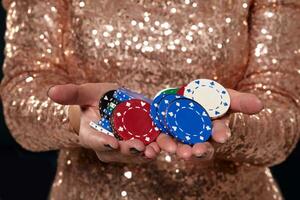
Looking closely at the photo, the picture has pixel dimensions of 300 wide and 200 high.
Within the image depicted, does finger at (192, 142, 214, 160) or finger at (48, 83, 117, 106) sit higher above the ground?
finger at (48, 83, 117, 106)

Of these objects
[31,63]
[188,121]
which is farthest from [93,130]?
[31,63]

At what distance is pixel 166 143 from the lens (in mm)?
975

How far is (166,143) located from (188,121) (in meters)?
0.04

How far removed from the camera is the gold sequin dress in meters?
1.13

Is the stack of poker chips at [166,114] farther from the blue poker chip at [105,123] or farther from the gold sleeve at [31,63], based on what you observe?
Answer: the gold sleeve at [31,63]

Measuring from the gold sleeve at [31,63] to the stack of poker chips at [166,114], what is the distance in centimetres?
17

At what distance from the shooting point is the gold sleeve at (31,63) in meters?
1.15

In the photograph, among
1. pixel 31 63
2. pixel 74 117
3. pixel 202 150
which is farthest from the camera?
pixel 31 63

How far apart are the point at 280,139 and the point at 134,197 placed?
0.21m

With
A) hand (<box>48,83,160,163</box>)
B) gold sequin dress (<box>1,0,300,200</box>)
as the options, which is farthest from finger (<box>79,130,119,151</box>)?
gold sequin dress (<box>1,0,300,200</box>)

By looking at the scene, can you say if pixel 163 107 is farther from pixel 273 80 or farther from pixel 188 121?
pixel 273 80

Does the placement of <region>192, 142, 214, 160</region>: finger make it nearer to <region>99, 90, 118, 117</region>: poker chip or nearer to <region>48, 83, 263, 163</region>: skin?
<region>48, 83, 263, 163</region>: skin

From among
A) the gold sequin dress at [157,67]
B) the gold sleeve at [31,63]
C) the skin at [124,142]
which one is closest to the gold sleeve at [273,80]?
the gold sequin dress at [157,67]

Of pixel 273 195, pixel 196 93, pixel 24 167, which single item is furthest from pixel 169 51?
pixel 24 167
